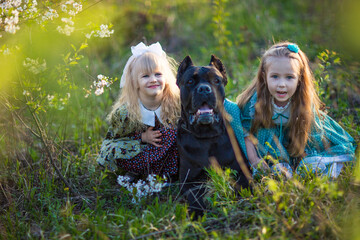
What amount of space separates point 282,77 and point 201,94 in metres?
0.84

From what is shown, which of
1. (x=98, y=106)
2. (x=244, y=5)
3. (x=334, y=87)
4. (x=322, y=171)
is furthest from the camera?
(x=244, y=5)

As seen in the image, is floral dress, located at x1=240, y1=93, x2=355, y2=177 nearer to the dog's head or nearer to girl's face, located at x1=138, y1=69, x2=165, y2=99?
the dog's head

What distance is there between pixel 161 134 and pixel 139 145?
0.24 meters

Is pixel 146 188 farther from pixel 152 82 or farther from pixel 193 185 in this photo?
pixel 152 82

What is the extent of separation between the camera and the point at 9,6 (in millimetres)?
2641

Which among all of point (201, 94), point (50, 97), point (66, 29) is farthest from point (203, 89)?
point (50, 97)

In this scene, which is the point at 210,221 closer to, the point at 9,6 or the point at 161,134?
the point at 161,134

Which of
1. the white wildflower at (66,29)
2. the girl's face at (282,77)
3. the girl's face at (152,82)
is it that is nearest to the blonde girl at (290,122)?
the girl's face at (282,77)

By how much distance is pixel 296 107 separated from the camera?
3244 millimetres

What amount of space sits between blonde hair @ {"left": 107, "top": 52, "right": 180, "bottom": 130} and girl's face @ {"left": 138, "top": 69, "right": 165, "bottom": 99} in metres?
0.04

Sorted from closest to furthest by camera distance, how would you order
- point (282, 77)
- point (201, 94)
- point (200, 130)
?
point (201, 94)
point (200, 130)
point (282, 77)

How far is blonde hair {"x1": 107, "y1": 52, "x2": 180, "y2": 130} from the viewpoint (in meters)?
3.39

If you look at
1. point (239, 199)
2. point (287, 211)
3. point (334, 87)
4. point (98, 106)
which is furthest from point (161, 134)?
point (334, 87)

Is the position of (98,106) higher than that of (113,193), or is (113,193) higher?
(98,106)
